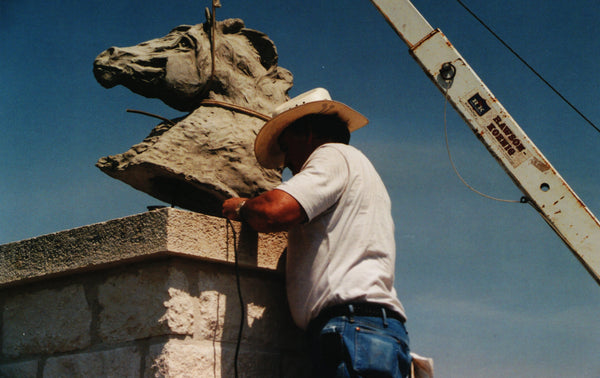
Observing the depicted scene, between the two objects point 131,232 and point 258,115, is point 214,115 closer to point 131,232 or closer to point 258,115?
point 258,115

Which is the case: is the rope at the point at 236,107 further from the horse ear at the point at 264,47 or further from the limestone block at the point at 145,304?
the limestone block at the point at 145,304

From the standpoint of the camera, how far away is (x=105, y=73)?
125 inches

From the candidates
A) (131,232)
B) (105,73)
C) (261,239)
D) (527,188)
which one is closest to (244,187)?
(261,239)

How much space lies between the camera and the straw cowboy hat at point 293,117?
2.79 m

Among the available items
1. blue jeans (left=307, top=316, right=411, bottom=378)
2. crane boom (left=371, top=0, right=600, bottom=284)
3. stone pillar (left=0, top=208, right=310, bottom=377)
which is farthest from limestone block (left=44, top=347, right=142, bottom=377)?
crane boom (left=371, top=0, right=600, bottom=284)

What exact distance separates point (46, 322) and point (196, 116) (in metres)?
1.28

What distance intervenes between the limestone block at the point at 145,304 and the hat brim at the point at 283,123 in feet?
2.70

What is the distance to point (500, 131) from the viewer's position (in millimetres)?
4125

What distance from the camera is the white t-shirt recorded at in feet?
7.41

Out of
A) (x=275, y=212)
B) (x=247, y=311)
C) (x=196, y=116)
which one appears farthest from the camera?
(x=196, y=116)

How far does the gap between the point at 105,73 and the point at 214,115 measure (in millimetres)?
617

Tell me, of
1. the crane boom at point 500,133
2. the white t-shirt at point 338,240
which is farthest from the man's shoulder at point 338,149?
the crane boom at point 500,133

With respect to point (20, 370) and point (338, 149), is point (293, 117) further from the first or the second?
point (20, 370)

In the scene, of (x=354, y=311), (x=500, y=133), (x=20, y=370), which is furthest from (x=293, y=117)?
(x=500, y=133)
